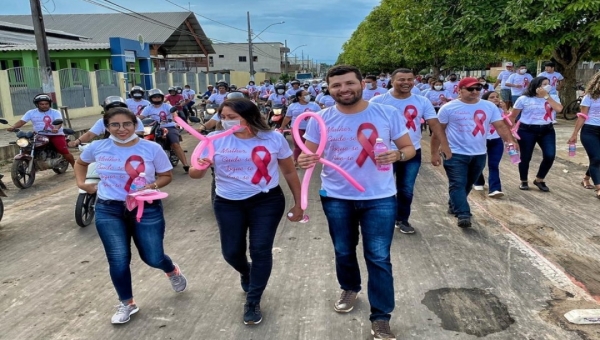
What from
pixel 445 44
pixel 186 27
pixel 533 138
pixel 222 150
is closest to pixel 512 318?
pixel 222 150

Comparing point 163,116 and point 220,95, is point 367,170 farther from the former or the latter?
point 220,95

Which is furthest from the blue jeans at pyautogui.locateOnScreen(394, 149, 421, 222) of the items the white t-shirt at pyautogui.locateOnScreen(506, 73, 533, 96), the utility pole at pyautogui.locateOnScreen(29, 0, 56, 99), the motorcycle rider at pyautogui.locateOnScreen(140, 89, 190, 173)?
the utility pole at pyautogui.locateOnScreen(29, 0, 56, 99)

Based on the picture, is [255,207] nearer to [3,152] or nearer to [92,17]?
[3,152]

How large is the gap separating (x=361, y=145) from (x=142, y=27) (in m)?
38.2

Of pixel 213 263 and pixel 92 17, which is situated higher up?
pixel 92 17

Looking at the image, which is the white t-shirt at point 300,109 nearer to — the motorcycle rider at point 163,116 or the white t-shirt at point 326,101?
the white t-shirt at point 326,101

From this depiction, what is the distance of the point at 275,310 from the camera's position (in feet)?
12.2

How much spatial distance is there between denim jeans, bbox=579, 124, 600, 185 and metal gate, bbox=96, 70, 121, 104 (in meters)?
19.5

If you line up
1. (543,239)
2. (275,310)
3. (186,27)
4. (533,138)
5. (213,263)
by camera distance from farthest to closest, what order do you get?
(186,27)
(533,138)
(543,239)
(213,263)
(275,310)

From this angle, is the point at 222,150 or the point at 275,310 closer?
the point at 222,150

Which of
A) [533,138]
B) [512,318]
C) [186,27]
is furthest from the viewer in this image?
[186,27]

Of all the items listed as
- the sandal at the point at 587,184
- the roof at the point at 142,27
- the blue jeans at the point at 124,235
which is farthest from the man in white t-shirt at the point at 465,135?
the roof at the point at 142,27

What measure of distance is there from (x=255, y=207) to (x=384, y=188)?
34.0 inches

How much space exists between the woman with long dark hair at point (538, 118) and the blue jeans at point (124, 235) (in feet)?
17.9
